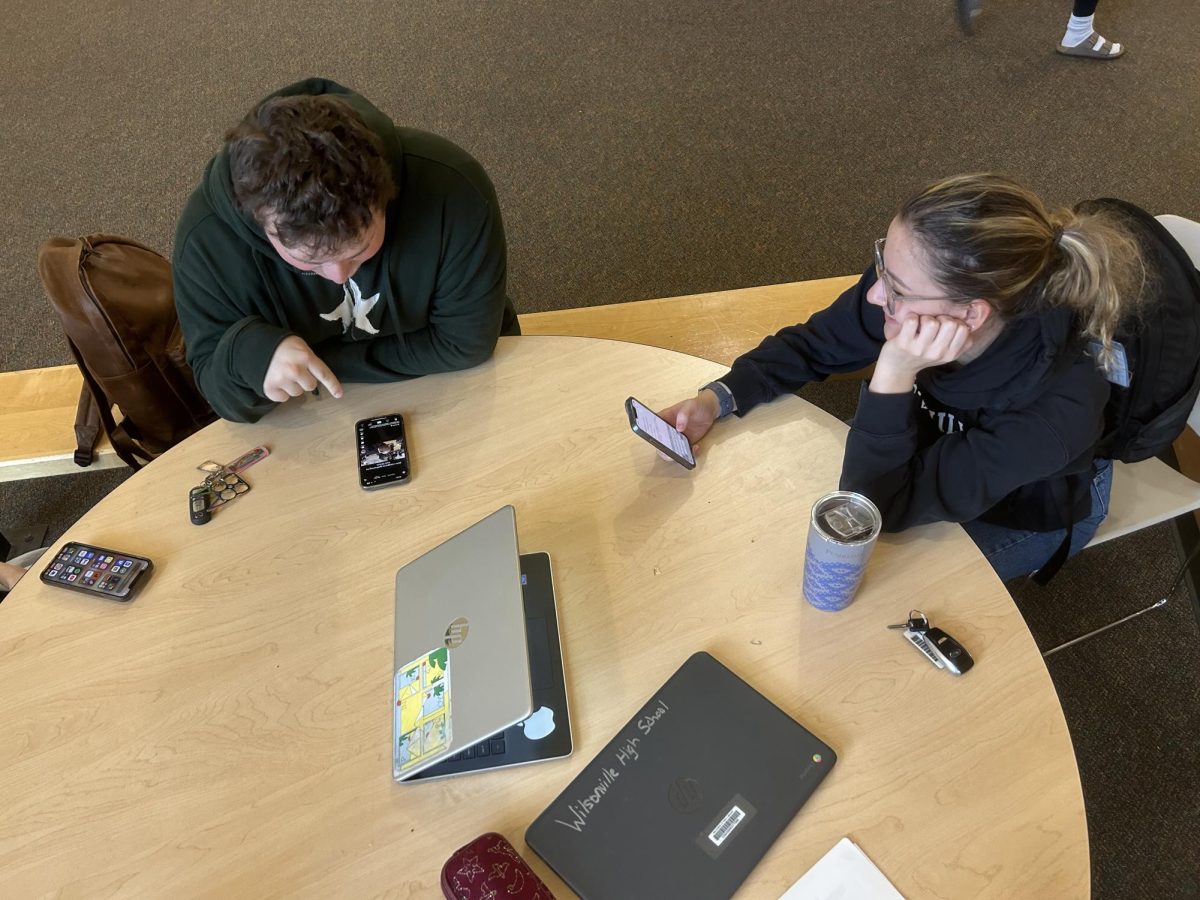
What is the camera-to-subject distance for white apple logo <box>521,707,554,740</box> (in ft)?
3.20

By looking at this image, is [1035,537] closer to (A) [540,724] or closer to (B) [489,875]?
(A) [540,724]

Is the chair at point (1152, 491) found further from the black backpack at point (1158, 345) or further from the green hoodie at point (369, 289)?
the green hoodie at point (369, 289)

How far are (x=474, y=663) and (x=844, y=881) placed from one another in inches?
17.9

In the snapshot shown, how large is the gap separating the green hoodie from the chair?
111cm

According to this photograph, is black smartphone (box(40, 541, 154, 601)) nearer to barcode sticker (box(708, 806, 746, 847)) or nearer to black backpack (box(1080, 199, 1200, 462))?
barcode sticker (box(708, 806, 746, 847))

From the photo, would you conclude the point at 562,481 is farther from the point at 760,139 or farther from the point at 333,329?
the point at 760,139

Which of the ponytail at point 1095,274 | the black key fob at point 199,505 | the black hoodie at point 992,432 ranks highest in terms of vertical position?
the ponytail at point 1095,274

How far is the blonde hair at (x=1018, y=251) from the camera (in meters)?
1.00

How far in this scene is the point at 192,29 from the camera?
3355 millimetres

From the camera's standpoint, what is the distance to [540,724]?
3.22ft

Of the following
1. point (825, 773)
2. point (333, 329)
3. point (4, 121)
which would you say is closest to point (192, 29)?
point (4, 121)

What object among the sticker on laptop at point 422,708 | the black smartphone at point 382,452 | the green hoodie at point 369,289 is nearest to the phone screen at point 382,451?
the black smartphone at point 382,452

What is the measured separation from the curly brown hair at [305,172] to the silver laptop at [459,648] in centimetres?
44

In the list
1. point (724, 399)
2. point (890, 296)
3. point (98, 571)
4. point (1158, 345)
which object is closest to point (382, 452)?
point (98, 571)
